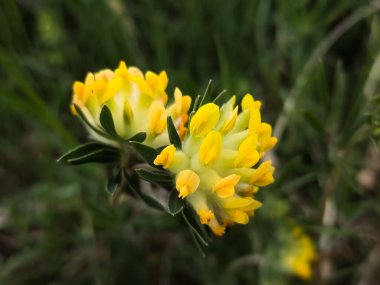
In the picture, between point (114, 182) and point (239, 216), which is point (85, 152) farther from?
point (239, 216)

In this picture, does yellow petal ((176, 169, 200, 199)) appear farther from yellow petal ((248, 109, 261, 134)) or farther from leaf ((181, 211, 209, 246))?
yellow petal ((248, 109, 261, 134))

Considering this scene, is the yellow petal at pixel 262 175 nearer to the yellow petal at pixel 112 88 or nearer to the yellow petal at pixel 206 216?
the yellow petal at pixel 206 216

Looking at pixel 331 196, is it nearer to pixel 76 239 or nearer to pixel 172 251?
pixel 172 251

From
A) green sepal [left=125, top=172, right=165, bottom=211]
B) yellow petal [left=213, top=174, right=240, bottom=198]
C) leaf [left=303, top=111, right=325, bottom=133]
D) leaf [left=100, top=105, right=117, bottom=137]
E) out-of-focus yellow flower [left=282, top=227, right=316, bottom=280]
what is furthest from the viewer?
out-of-focus yellow flower [left=282, top=227, right=316, bottom=280]

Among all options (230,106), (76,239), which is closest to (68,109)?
(76,239)

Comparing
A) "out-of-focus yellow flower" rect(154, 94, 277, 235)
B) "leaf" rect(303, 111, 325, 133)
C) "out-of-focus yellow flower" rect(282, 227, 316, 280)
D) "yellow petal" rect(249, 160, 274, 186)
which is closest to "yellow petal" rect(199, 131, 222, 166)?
"out-of-focus yellow flower" rect(154, 94, 277, 235)

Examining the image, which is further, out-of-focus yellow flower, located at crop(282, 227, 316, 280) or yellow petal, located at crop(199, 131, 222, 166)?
out-of-focus yellow flower, located at crop(282, 227, 316, 280)

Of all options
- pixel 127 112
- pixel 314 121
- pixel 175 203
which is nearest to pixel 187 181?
pixel 175 203
